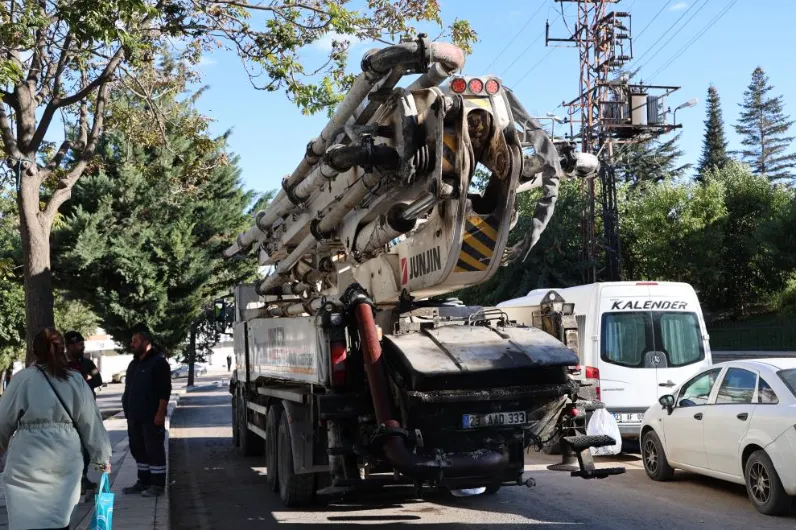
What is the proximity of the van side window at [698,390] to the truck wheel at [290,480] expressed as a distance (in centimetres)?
425

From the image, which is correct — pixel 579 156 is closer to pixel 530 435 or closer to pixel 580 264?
pixel 530 435

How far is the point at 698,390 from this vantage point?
985 cm

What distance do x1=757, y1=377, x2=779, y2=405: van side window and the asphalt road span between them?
103 centimetres

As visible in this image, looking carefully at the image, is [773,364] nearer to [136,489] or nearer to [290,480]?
[290,480]

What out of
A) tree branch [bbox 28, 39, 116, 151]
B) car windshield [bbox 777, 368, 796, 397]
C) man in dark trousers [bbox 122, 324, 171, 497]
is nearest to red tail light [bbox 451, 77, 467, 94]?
car windshield [bbox 777, 368, 796, 397]

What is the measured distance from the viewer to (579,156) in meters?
7.05

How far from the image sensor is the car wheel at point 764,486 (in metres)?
7.81

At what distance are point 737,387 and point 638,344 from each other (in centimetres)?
350

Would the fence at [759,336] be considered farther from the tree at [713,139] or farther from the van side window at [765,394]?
the tree at [713,139]

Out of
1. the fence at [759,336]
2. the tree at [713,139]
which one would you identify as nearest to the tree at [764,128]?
the tree at [713,139]

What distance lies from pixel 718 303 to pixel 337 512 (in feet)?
115

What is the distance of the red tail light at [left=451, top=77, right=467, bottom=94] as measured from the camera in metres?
6.09

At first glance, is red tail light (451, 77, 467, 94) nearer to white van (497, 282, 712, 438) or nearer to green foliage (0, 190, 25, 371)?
white van (497, 282, 712, 438)

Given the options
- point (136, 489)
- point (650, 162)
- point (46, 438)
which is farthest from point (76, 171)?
point (650, 162)
